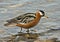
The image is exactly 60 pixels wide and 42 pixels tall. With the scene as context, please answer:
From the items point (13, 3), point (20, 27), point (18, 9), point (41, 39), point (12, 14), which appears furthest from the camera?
point (13, 3)

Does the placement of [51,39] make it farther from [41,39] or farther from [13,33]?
[13,33]

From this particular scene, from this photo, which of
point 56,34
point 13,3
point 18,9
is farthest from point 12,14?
point 56,34

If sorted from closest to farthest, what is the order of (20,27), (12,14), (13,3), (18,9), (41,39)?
(41,39), (20,27), (12,14), (18,9), (13,3)

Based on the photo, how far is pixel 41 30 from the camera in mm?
8141

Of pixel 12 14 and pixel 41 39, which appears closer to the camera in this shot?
pixel 41 39

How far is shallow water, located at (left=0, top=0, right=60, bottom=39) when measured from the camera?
320 inches

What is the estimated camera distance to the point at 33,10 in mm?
10219

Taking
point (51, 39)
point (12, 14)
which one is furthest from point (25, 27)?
point (12, 14)

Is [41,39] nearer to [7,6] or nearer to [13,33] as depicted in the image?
[13,33]

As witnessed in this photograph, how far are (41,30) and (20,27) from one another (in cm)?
60

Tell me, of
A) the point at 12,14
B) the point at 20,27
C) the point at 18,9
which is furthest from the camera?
the point at 18,9

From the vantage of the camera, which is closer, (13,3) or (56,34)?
(56,34)

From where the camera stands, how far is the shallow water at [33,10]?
8132 millimetres

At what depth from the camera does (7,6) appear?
1072 centimetres
